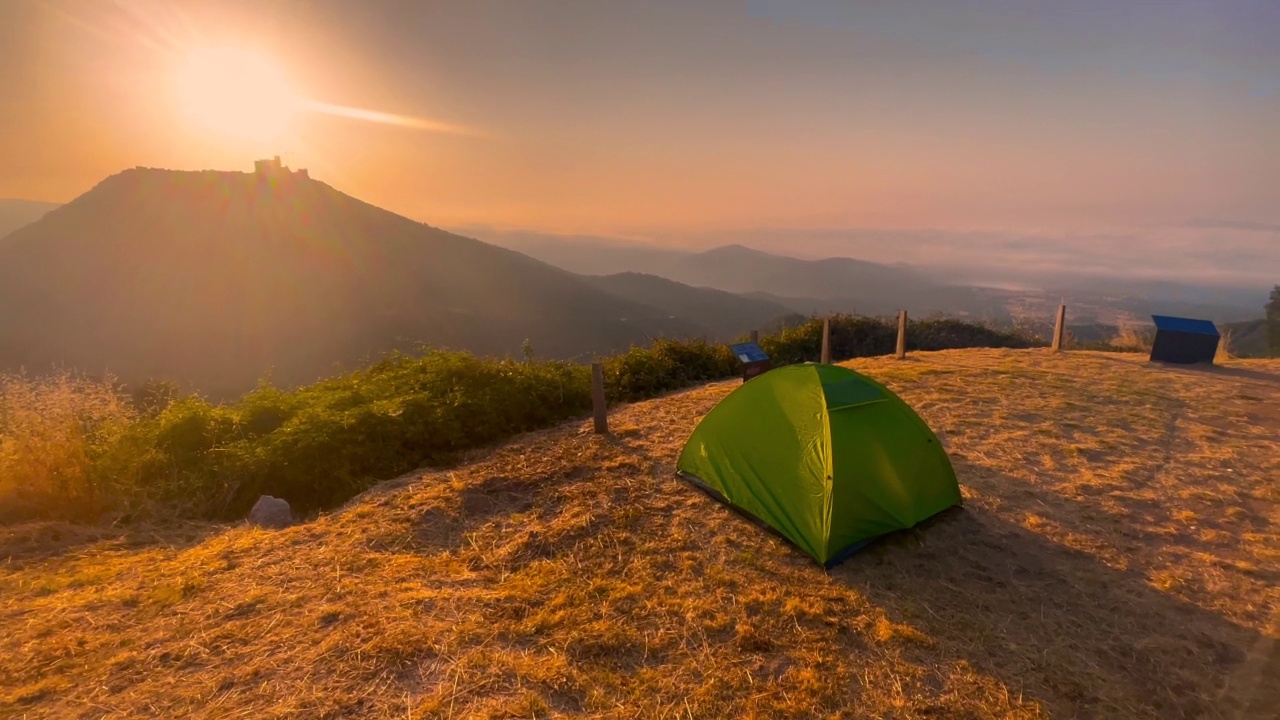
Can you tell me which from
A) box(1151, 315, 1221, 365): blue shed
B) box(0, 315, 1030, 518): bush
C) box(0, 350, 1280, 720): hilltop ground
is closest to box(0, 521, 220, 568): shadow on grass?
box(0, 350, 1280, 720): hilltop ground

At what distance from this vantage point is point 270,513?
24.4 feet

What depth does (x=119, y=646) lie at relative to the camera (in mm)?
4586

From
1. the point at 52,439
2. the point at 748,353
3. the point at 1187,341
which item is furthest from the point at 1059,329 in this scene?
the point at 52,439

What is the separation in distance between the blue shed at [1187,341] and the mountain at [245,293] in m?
46.3

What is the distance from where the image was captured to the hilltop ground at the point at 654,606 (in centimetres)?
418

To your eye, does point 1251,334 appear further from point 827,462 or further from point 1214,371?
point 827,462

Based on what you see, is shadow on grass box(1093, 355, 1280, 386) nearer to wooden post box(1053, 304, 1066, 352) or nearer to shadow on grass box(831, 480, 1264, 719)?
wooden post box(1053, 304, 1066, 352)

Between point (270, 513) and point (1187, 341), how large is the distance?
23.4 meters

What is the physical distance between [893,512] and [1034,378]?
10.8 m

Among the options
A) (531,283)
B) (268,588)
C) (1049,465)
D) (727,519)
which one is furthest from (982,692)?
(531,283)

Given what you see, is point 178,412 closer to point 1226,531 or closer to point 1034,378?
point 1226,531

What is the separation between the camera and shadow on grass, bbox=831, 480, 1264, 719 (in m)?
4.30

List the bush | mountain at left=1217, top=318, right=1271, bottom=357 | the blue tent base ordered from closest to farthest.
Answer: the blue tent base < the bush < mountain at left=1217, top=318, right=1271, bottom=357

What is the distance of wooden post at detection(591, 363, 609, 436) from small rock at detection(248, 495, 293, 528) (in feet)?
17.2
